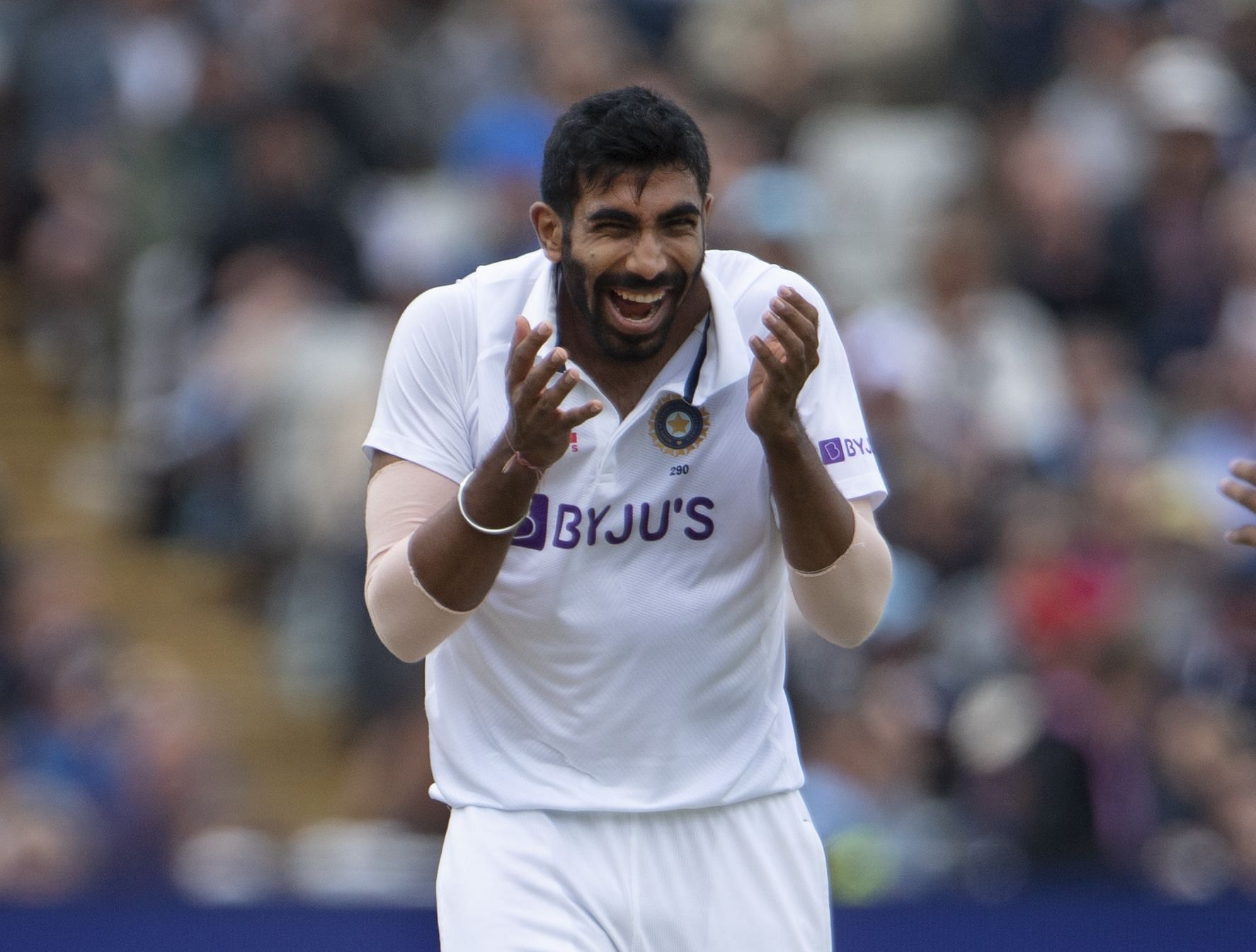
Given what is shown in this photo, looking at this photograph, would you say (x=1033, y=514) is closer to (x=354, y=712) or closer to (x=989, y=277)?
(x=989, y=277)

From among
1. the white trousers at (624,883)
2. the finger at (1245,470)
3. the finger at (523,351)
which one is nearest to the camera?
the finger at (523,351)

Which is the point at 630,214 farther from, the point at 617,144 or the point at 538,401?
the point at 538,401

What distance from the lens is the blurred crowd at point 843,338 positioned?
7.14 m

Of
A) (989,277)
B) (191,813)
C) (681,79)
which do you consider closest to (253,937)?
(191,813)

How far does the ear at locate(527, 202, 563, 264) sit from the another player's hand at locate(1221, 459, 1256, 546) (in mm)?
1320

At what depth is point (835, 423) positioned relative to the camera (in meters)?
3.79

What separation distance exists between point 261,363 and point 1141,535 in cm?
355

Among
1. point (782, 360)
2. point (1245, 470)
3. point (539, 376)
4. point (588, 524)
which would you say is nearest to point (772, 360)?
point (782, 360)

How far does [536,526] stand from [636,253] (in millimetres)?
505

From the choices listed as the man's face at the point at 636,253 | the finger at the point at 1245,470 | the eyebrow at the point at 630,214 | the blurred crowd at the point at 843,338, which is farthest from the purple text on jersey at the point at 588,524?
the blurred crowd at the point at 843,338

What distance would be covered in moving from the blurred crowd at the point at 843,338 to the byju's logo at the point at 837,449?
3035mm

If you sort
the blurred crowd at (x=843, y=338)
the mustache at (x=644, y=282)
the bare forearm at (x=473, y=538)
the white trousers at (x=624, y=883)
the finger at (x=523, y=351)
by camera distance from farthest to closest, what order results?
1. the blurred crowd at (x=843, y=338)
2. the white trousers at (x=624, y=883)
3. the mustache at (x=644, y=282)
4. the bare forearm at (x=473, y=538)
5. the finger at (x=523, y=351)

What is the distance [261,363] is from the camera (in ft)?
29.1

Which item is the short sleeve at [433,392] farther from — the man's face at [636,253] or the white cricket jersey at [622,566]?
the man's face at [636,253]
